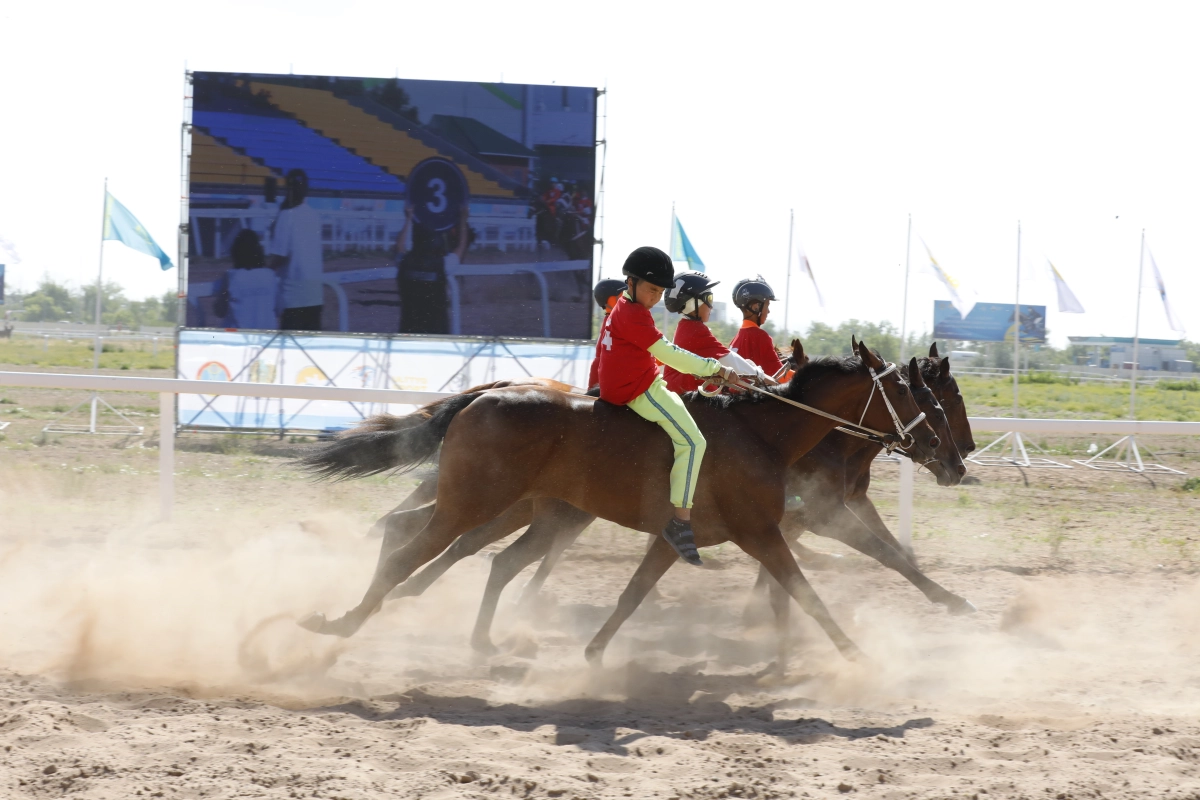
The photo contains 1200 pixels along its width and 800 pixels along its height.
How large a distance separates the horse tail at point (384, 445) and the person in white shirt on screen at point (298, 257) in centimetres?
971

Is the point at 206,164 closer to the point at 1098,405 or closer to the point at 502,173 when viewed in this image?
the point at 502,173

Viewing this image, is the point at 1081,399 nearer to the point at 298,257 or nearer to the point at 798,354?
the point at 298,257

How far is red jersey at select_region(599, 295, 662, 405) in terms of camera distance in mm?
5516

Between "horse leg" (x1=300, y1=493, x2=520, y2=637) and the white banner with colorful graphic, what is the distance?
9.82 metres

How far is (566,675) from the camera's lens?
18.7ft

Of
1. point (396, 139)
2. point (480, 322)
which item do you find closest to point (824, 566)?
point (480, 322)

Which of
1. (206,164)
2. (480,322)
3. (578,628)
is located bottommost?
(578,628)

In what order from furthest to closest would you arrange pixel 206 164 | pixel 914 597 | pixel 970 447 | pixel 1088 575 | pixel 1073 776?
1. pixel 206 164
2. pixel 1088 575
3. pixel 914 597
4. pixel 970 447
5. pixel 1073 776

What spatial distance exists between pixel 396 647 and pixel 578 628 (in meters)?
1.24

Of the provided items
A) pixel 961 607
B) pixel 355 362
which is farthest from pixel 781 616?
pixel 355 362

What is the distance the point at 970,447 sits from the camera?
7055 mm

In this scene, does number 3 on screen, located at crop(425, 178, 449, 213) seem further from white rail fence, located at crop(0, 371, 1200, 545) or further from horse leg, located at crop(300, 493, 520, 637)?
horse leg, located at crop(300, 493, 520, 637)

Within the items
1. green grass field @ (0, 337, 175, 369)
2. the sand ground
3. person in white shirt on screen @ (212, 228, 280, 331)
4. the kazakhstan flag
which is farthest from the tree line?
the sand ground

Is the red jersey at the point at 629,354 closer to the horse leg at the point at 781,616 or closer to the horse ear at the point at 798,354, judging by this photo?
the horse ear at the point at 798,354
